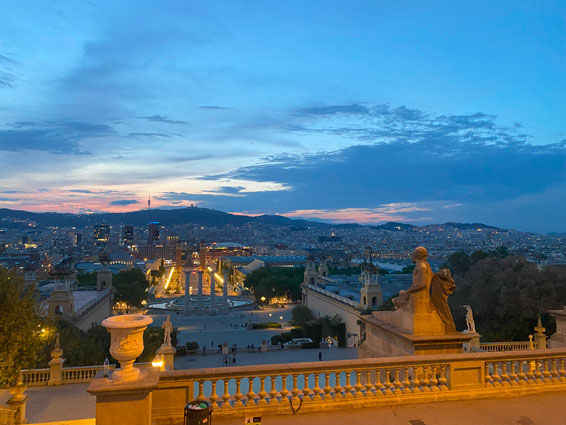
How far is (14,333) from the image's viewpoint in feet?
37.1

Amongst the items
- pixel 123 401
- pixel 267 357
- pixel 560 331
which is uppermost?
pixel 123 401

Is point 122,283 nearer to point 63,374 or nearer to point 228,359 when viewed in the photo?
point 228,359

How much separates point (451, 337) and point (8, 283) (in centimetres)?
1143

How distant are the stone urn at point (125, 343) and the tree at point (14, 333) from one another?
746cm

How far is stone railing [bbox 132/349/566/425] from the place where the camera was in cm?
622

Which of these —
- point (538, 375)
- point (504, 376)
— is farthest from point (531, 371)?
point (504, 376)

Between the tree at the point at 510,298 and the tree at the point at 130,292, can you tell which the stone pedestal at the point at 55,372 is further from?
the tree at the point at 130,292

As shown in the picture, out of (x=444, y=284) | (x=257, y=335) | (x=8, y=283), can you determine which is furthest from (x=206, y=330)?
A: (x=444, y=284)

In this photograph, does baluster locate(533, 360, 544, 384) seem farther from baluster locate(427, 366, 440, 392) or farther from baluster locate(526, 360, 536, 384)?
baluster locate(427, 366, 440, 392)

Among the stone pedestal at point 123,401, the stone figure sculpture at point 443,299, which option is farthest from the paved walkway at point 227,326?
the stone pedestal at point 123,401

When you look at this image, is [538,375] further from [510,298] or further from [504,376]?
[510,298]

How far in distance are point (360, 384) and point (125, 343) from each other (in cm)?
365

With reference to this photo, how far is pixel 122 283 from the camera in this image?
63.4 m

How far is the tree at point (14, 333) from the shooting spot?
36.6 ft
